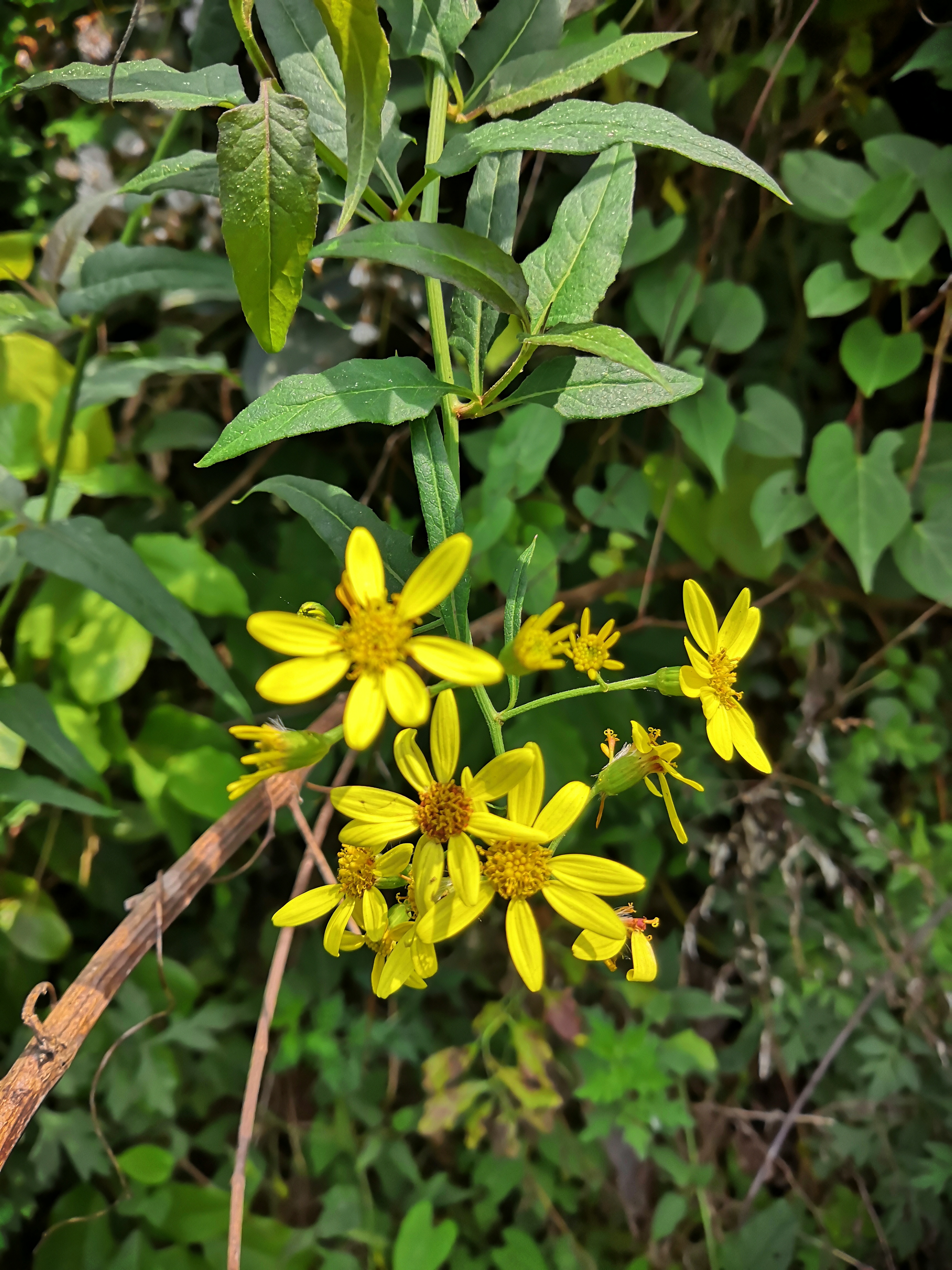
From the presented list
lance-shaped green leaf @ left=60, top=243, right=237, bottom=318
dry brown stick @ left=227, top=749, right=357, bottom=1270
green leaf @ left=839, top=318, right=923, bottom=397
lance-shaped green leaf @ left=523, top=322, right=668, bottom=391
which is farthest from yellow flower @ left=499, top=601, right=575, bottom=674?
green leaf @ left=839, top=318, right=923, bottom=397

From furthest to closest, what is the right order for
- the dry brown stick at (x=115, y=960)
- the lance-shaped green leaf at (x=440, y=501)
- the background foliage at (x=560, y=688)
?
the background foliage at (x=560, y=688), the dry brown stick at (x=115, y=960), the lance-shaped green leaf at (x=440, y=501)

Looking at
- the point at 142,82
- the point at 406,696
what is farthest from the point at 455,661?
the point at 142,82

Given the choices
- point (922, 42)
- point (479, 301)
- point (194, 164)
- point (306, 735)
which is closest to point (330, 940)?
point (306, 735)

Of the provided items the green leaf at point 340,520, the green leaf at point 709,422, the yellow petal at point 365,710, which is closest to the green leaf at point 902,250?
the green leaf at point 709,422

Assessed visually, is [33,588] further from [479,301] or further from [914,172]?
[914,172]

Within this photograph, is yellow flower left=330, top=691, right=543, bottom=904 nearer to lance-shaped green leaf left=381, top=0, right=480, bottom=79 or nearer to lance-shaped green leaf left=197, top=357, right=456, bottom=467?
lance-shaped green leaf left=197, top=357, right=456, bottom=467

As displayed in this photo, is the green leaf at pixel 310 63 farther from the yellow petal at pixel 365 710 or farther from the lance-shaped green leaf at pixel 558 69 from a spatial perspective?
the yellow petal at pixel 365 710
